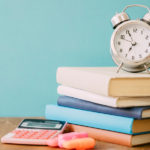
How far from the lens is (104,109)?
1.17 meters

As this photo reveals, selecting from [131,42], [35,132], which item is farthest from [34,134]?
[131,42]

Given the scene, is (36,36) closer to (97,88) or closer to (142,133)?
(97,88)

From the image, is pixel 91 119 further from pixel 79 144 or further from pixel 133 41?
pixel 133 41

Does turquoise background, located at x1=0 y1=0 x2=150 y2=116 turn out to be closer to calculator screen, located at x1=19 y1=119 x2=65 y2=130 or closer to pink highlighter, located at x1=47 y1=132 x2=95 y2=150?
calculator screen, located at x1=19 y1=119 x2=65 y2=130

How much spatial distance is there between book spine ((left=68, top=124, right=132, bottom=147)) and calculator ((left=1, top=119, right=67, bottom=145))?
6 cm

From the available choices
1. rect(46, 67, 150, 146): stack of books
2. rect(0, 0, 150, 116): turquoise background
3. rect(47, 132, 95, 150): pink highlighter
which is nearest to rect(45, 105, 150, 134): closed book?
rect(46, 67, 150, 146): stack of books

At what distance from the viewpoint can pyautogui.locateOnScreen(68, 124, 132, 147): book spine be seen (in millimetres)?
1125

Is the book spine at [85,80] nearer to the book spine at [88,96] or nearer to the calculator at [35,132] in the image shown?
the book spine at [88,96]

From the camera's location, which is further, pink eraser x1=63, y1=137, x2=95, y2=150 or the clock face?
the clock face

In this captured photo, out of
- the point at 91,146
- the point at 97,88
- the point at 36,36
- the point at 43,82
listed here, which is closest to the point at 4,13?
the point at 36,36

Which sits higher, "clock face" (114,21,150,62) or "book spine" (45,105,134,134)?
"clock face" (114,21,150,62)

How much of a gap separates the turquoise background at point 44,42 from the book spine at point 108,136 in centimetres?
35

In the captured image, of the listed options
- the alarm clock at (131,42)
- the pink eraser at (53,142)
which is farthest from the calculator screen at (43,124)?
the alarm clock at (131,42)

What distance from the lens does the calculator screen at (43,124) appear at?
1.19 meters
